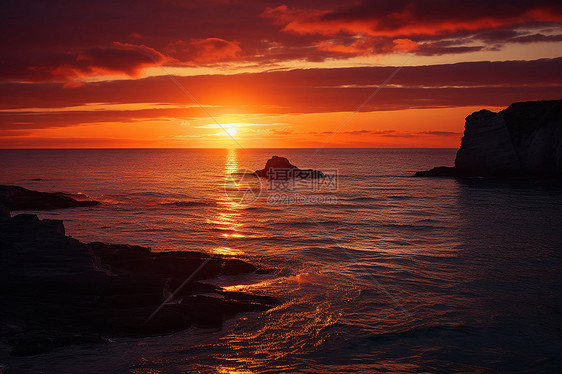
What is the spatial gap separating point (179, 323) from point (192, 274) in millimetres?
4767

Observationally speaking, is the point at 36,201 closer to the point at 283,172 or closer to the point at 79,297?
the point at 79,297

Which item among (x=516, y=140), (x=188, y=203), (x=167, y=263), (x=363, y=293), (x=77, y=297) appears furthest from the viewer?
(x=516, y=140)

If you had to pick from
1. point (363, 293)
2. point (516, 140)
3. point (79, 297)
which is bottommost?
point (363, 293)

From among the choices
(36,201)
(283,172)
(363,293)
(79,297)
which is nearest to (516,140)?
(283,172)

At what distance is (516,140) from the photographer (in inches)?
2704

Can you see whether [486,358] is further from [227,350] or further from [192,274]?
[192,274]

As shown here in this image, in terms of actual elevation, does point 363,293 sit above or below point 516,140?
below

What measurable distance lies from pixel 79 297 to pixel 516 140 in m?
72.1

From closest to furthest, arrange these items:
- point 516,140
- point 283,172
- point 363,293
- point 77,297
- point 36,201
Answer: point 77,297
point 363,293
point 36,201
point 516,140
point 283,172

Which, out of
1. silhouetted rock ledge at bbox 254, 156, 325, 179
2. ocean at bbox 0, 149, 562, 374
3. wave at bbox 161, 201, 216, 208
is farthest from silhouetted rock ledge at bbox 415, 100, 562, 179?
wave at bbox 161, 201, 216, 208

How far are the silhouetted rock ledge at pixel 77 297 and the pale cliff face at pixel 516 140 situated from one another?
65.7m

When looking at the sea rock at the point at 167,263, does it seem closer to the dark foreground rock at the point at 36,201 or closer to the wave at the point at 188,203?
the dark foreground rock at the point at 36,201

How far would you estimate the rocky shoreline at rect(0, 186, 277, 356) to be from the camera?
1159 cm

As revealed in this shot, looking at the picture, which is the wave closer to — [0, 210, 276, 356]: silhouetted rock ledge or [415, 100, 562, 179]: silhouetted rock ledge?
[0, 210, 276, 356]: silhouetted rock ledge
